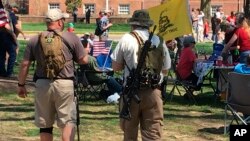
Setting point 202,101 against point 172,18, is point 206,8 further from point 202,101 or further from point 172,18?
point 172,18

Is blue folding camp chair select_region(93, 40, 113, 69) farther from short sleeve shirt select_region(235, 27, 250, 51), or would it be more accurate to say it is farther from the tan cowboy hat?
the tan cowboy hat

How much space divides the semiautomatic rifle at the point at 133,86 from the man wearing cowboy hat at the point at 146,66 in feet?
0.18

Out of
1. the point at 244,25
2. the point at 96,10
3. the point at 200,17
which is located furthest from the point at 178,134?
the point at 96,10

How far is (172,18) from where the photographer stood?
9.81 meters

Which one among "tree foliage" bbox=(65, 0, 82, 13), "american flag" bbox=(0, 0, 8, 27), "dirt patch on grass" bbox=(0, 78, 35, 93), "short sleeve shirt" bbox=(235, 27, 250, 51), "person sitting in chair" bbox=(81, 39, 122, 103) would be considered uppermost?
"tree foliage" bbox=(65, 0, 82, 13)

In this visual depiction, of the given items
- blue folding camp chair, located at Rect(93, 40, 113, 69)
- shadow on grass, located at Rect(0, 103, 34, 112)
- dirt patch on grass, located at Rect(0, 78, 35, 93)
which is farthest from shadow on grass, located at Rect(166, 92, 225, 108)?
dirt patch on grass, located at Rect(0, 78, 35, 93)

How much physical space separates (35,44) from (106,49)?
757 cm

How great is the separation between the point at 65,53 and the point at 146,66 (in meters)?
0.98

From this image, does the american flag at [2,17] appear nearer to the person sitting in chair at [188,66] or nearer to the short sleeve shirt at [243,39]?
the person sitting in chair at [188,66]

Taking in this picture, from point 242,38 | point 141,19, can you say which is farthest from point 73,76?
point 242,38

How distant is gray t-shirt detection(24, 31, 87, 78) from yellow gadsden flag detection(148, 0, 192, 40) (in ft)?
9.38

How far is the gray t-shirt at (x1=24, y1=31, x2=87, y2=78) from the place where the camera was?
7.03m

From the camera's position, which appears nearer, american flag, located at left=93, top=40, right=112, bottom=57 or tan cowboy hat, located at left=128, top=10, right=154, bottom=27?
tan cowboy hat, located at left=128, top=10, right=154, bottom=27

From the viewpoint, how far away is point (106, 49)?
14.6 meters
